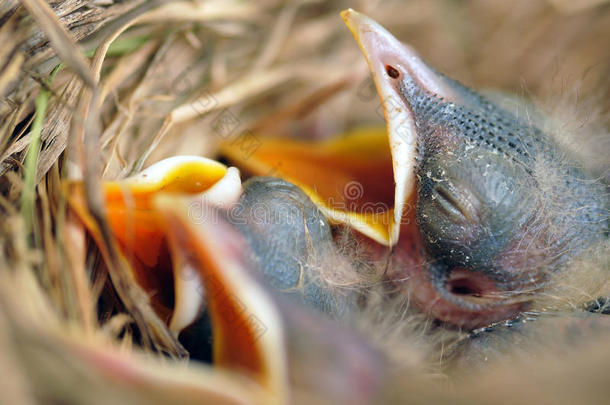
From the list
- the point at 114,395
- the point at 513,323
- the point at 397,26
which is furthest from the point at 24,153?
the point at 397,26

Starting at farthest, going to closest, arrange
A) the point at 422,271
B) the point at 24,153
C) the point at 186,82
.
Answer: the point at 186,82, the point at 422,271, the point at 24,153

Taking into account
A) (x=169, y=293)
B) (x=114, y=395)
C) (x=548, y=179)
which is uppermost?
(x=114, y=395)

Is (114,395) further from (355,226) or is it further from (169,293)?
(355,226)

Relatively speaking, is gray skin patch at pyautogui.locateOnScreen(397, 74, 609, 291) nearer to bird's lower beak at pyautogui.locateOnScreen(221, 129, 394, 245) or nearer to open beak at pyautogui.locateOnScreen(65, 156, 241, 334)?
bird's lower beak at pyautogui.locateOnScreen(221, 129, 394, 245)

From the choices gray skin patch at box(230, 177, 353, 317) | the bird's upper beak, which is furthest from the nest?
the bird's upper beak

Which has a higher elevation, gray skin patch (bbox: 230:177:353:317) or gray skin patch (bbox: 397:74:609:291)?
gray skin patch (bbox: 230:177:353:317)

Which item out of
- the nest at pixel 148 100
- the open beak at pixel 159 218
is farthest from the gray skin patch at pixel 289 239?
the nest at pixel 148 100

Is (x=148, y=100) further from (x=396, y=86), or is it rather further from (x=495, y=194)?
(x=495, y=194)
